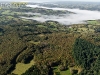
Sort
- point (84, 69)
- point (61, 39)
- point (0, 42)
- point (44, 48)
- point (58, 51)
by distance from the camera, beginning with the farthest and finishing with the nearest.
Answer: point (61, 39) < point (0, 42) < point (44, 48) < point (58, 51) < point (84, 69)

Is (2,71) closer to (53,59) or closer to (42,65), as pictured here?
(42,65)

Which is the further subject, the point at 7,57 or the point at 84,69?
the point at 7,57

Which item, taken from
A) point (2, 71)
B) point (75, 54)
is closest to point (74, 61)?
point (75, 54)

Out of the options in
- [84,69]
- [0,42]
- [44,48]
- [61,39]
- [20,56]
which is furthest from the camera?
[61,39]

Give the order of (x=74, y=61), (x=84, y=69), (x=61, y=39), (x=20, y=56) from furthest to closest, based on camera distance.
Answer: (x=61, y=39) < (x=20, y=56) < (x=74, y=61) < (x=84, y=69)

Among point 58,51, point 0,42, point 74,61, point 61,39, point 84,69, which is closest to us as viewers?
point 84,69

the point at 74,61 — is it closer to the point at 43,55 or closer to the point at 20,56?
the point at 43,55

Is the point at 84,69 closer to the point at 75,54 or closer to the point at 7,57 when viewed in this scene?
the point at 75,54

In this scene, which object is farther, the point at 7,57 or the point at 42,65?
the point at 7,57

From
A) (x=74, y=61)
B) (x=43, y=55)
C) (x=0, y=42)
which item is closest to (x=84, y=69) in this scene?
(x=74, y=61)
